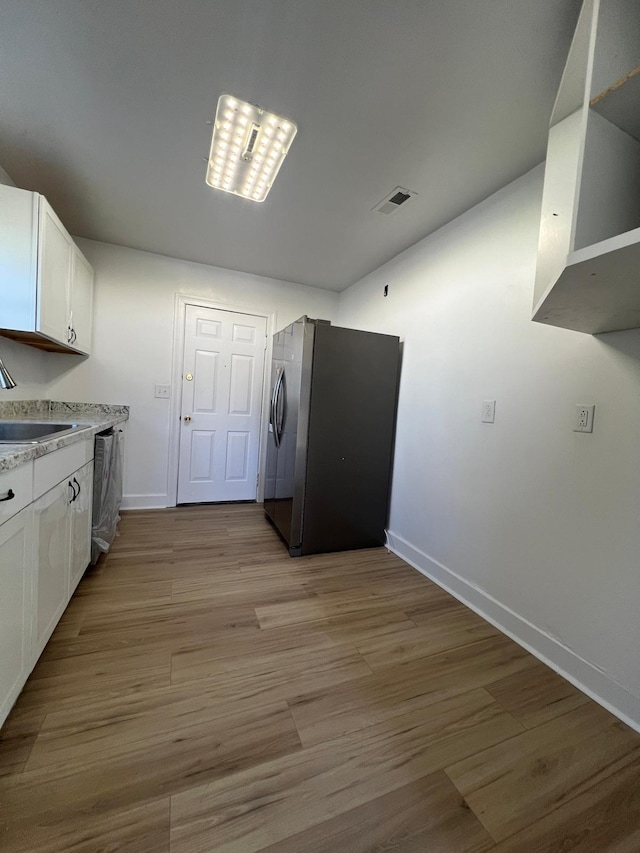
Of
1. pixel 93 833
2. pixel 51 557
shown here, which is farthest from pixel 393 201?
pixel 93 833

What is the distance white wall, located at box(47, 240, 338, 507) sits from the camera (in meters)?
2.88

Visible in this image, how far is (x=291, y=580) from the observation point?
81.1 inches

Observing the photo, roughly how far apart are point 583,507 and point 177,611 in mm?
2058

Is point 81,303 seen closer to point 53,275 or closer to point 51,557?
point 53,275

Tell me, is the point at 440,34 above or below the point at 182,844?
above

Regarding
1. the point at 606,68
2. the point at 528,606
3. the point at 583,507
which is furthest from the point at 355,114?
the point at 528,606

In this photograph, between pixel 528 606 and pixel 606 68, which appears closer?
pixel 606 68

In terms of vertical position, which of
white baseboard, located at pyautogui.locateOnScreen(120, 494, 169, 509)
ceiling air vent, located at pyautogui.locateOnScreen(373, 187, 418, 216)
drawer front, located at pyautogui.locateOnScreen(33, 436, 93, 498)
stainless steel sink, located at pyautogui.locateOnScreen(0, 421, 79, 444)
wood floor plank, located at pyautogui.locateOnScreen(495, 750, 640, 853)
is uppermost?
ceiling air vent, located at pyautogui.locateOnScreen(373, 187, 418, 216)

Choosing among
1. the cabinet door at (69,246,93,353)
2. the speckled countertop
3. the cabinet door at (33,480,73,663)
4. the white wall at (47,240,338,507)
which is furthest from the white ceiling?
the cabinet door at (33,480,73,663)

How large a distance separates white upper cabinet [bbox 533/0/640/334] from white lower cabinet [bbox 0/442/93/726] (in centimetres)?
180

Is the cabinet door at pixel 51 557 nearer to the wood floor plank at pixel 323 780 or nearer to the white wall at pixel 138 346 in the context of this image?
the wood floor plank at pixel 323 780

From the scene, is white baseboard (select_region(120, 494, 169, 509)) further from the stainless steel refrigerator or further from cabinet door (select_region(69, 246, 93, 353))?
cabinet door (select_region(69, 246, 93, 353))

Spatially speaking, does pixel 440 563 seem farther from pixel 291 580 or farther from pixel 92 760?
pixel 92 760

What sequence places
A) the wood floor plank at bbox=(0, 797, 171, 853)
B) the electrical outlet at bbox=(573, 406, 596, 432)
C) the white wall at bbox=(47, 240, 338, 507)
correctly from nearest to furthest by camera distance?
the wood floor plank at bbox=(0, 797, 171, 853)
the electrical outlet at bbox=(573, 406, 596, 432)
the white wall at bbox=(47, 240, 338, 507)
